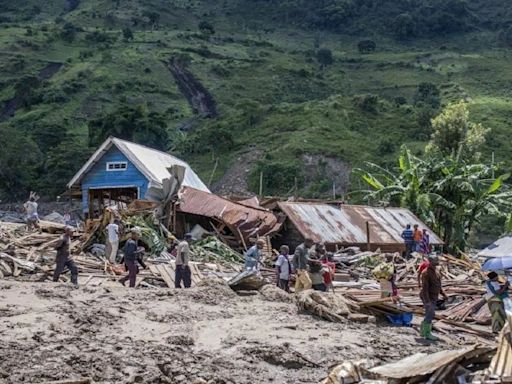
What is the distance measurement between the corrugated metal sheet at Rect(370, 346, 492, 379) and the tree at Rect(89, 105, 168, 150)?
162 ft

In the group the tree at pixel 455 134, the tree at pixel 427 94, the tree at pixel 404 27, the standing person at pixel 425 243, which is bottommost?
the standing person at pixel 425 243

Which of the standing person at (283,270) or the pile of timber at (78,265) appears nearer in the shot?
the standing person at (283,270)

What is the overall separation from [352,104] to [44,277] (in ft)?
180

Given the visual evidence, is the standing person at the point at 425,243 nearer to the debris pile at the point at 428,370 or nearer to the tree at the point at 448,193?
the tree at the point at 448,193

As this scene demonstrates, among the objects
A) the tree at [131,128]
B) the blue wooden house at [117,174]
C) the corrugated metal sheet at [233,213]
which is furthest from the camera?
the tree at [131,128]

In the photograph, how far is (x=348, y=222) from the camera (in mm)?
26781

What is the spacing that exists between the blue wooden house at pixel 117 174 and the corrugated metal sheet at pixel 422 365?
735 inches

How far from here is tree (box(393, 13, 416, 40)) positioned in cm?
11877

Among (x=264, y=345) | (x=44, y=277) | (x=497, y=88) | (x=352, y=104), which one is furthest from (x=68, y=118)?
(x=264, y=345)

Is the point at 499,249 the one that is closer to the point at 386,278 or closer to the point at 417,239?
the point at 417,239

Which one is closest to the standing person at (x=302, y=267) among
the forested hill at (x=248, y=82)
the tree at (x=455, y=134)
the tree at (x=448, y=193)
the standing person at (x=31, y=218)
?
the standing person at (x=31, y=218)

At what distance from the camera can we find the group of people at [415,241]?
25.5m

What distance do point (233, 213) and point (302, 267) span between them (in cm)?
777

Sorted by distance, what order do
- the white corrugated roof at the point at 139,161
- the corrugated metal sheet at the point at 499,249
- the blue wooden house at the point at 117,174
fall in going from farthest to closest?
the blue wooden house at the point at 117,174 < the white corrugated roof at the point at 139,161 < the corrugated metal sheet at the point at 499,249
